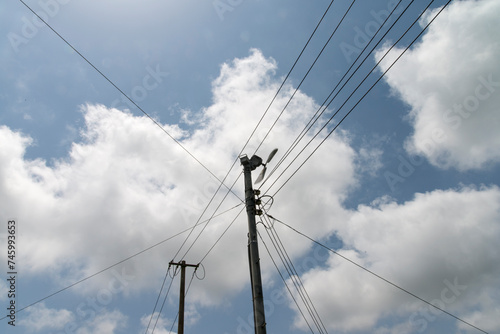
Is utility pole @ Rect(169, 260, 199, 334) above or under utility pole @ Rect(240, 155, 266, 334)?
above

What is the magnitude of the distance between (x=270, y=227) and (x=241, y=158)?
2288mm

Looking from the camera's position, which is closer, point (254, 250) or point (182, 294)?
point (254, 250)

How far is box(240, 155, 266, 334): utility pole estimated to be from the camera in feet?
21.6

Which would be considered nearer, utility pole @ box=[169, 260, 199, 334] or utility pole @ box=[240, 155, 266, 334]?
utility pole @ box=[240, 155, 266, 334]

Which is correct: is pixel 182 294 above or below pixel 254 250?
above

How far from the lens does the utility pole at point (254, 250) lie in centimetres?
657

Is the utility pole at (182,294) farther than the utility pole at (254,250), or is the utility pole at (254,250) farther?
the utility pole at (182,294)

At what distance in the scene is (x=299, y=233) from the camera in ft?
32.9

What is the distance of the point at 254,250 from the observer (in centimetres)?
752

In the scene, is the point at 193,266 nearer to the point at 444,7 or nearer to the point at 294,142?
the point at 294,142

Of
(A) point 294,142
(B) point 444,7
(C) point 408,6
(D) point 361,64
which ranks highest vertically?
(A) point 294,142

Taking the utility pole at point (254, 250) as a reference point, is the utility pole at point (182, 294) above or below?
above

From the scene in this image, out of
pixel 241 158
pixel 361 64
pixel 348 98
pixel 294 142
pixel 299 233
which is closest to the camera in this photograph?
pixel 361 64

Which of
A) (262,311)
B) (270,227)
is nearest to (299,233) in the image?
(270,227)
